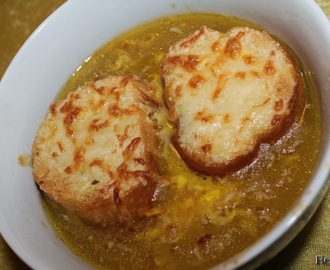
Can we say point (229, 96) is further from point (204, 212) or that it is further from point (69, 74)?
point (69, 74)

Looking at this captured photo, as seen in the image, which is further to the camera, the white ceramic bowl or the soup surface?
the soup surface

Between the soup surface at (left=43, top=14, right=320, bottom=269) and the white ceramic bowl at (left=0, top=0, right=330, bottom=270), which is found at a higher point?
the white ceramic bowl at (left=0, top=0, right=330, bottom=270)

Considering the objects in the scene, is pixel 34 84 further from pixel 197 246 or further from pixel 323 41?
pixel 323 41

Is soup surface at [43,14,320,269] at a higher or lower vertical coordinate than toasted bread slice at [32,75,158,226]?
lower

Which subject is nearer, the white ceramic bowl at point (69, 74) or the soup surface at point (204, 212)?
the white ceramic bowl at point (69, 74)

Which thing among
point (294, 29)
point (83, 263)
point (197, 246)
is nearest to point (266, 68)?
point (294, 29)
